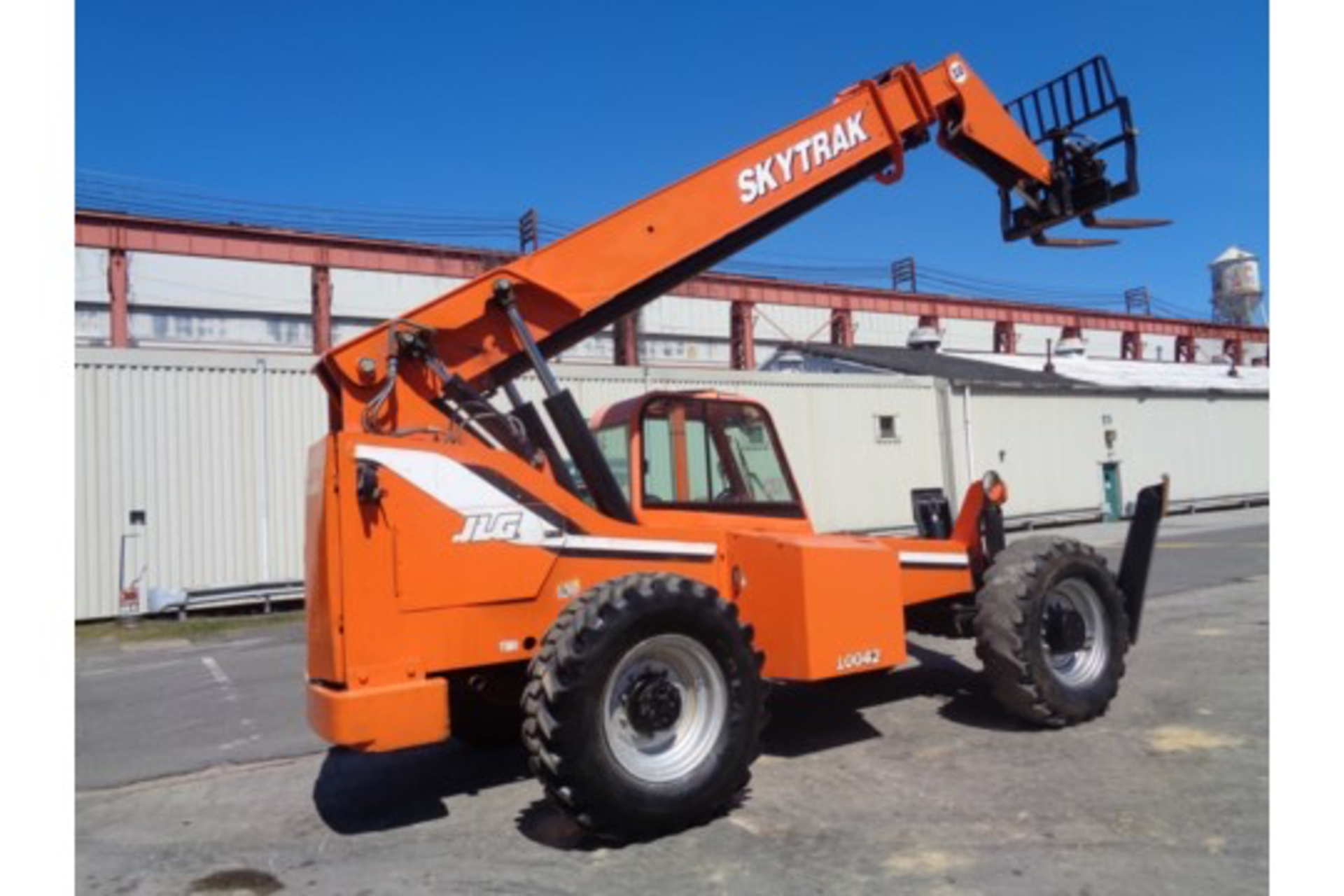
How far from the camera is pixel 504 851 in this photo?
443 cm

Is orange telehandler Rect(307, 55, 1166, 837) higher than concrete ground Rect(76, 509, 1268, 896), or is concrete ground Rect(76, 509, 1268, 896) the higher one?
orange telehandler Rect(307, 55, 1166, 837)

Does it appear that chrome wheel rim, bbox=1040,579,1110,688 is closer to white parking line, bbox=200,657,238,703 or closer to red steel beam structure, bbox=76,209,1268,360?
white parking line, bbox=200,657,238,703

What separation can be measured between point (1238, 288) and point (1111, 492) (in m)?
35.4

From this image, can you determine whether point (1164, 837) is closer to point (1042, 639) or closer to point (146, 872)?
point (1042, 639)

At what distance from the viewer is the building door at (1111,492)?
2750 centimetres

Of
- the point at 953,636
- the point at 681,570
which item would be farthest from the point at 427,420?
the point at 953,636

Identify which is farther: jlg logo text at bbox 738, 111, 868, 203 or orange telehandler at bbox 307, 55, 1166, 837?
jlg logo text at bbox 738, 111, 868, 203

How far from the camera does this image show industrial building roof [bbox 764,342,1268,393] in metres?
26.4

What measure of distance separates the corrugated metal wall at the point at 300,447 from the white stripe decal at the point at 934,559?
11.5 meters

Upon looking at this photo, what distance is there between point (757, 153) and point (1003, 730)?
4003 millimetres

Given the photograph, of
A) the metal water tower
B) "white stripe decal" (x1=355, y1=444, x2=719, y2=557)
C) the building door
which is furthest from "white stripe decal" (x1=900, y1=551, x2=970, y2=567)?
the metal water tower

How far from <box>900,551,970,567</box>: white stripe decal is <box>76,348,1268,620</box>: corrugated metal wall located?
11.5m

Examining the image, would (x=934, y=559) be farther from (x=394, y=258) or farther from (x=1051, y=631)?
(x=394, y=258)

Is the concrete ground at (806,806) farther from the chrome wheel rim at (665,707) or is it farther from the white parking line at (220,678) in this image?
the white parking line at (220,678)
